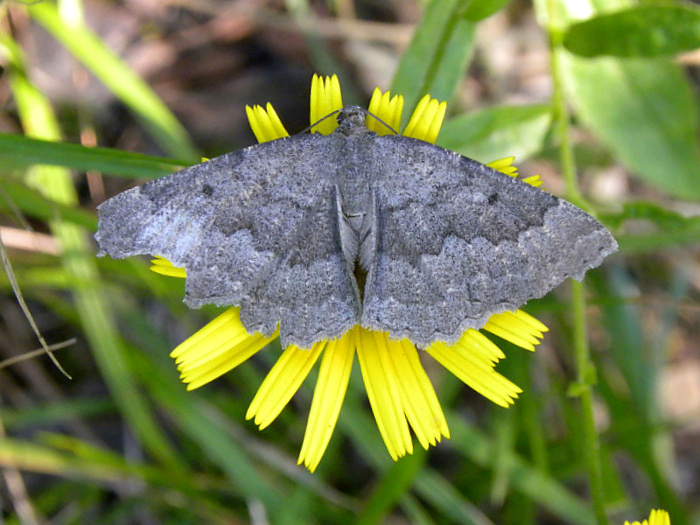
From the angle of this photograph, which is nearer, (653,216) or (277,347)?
(653,216)

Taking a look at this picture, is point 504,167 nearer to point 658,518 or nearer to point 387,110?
point 387,110

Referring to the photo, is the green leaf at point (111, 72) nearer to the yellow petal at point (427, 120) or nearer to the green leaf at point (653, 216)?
the yellow petal at point (427, 120)

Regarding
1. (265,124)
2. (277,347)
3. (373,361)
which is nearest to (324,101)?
(265,124)

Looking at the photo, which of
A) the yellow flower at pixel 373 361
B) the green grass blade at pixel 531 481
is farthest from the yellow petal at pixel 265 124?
the green grass blade at pixel 531 481

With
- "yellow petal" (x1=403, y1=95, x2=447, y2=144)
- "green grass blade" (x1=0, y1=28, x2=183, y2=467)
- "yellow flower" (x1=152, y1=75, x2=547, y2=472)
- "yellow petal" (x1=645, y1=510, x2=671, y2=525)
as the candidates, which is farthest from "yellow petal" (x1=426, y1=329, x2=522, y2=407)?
"green grass blade" (x1=0, y1=28, x2=183, y2=467)

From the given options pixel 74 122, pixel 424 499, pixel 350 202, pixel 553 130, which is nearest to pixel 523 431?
pixel 424 499

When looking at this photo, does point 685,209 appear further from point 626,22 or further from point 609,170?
point 626,22
